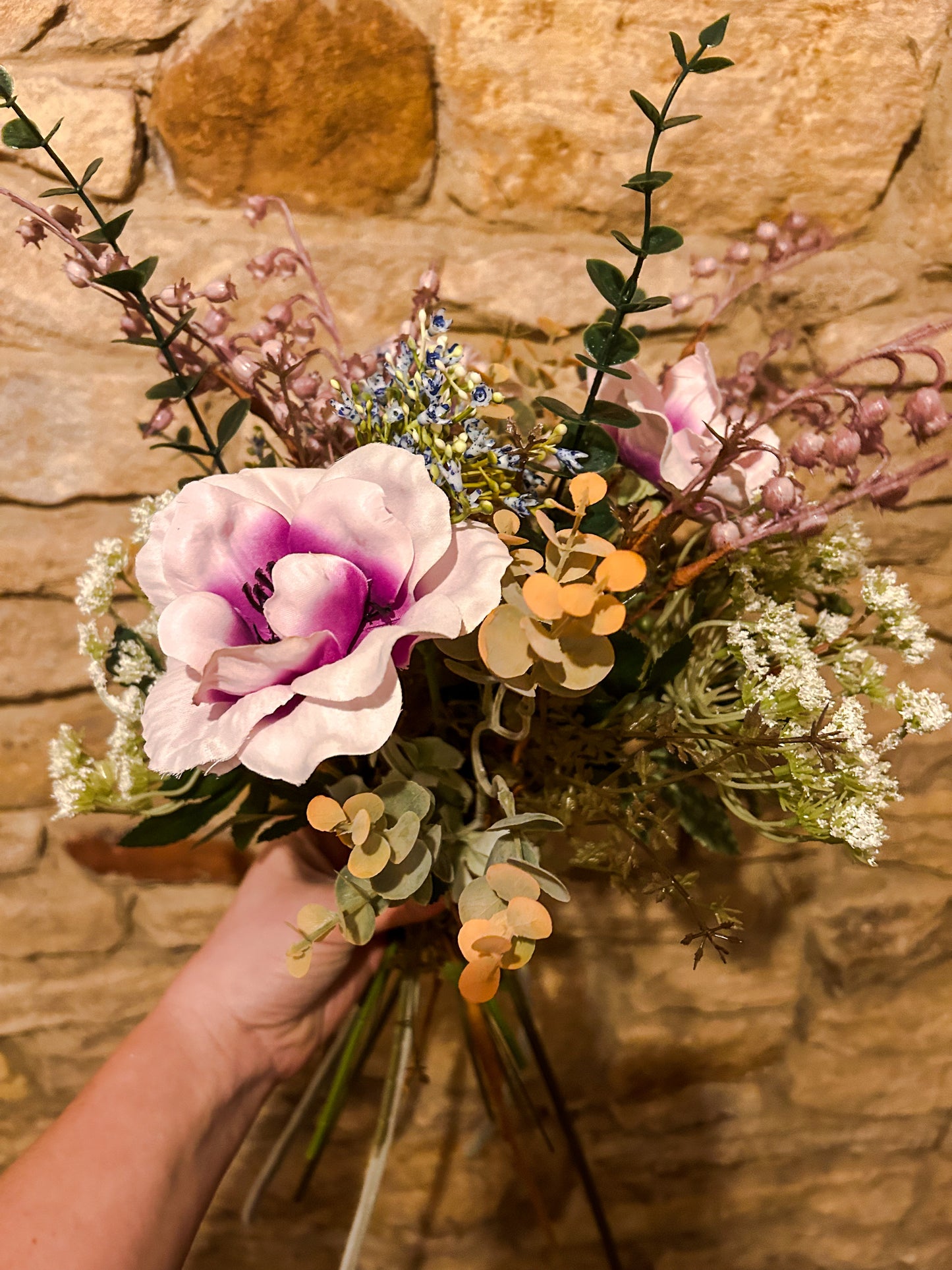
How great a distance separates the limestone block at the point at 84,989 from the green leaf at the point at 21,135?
3.01 ft

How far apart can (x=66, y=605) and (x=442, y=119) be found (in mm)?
657

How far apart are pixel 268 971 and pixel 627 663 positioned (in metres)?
0.49

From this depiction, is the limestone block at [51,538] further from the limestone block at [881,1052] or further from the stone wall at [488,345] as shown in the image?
the limestone block at [881,1052]

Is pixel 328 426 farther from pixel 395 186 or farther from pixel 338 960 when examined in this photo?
pixel 338 960

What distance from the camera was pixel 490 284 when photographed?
2.78ft

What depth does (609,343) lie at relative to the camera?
19.6 inches

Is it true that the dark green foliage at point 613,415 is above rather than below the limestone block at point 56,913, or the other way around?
above

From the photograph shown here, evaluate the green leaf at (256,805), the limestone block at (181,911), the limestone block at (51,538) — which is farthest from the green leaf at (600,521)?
the limestone block at (181,911)

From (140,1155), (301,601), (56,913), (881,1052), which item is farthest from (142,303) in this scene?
(881,1052)

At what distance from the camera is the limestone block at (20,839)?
0.97m

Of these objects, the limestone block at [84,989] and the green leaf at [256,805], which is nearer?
the green leaf at [256,805]

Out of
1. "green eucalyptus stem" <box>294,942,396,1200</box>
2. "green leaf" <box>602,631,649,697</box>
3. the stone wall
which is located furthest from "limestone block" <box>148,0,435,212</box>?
"green eucalyptus stem" <box>294,942,396,1200</box>

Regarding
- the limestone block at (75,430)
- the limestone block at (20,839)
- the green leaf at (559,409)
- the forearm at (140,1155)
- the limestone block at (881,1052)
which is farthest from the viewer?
the limestone block at (881,1052)

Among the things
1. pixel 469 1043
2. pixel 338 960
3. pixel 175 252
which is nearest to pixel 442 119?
pixel 175 252
